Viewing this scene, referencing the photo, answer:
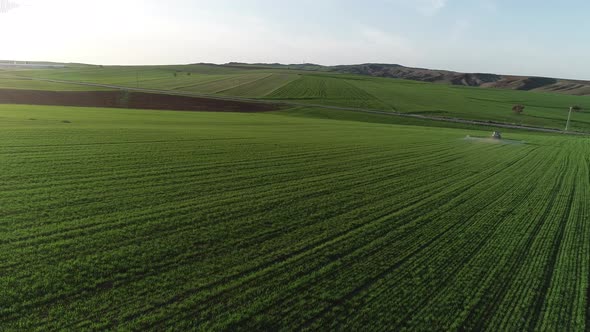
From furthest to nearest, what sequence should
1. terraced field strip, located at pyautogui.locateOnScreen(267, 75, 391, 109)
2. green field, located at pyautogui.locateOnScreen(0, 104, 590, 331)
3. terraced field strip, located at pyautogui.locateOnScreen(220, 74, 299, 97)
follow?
terraced field strip, located at pyautogui.locateOnScreen(220, 74, 299, 97), terraced field strip, located at pyautogui.locateOnScreen(267, 75, 391, 109), green field, located at pyautogui.locateOnScreen(0, 104, 590, 331)

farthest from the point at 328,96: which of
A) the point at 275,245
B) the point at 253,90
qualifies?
the point at 275,245

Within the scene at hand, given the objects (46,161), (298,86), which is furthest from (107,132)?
(298,86)

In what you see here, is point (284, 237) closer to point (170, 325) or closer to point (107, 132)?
point (170, 325)

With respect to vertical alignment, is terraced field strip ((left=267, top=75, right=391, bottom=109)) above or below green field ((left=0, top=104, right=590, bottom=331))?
above

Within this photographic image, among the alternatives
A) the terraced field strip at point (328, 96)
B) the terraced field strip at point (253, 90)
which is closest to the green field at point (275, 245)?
the terraced field strip at point (328, 96)

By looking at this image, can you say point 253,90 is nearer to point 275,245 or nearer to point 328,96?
point 328,96

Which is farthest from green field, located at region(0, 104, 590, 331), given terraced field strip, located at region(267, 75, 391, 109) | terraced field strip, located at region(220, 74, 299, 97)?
terraced field strip, located at region(220, 74, 299, 97)

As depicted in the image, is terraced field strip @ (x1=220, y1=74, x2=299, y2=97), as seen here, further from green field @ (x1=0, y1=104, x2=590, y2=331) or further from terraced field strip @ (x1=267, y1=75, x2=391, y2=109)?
green field @ (x1=0, y1=104, x2=590, y2=331)

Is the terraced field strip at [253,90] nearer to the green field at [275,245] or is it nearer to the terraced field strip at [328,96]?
the terraced field strip at [328,96]
